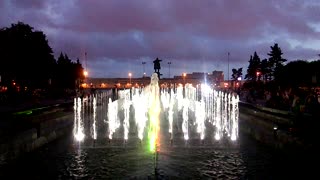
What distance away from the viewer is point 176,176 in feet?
36.6

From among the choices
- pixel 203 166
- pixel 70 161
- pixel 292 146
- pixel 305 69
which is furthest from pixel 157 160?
pixel 305 69

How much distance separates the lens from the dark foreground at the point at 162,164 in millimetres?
11375

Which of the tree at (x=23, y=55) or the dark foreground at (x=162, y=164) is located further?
the tree at (x=23, y=55)

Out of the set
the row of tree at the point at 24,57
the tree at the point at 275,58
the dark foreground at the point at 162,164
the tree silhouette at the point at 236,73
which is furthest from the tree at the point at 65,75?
the tree silhouette at the point at 236,73

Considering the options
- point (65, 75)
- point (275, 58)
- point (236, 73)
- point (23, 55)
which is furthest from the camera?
point (236, 73)

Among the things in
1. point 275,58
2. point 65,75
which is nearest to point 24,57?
point 65,75

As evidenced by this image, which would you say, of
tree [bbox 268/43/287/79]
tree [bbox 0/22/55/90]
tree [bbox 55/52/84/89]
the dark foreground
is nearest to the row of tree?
tree [bbox 0/22/55/90]

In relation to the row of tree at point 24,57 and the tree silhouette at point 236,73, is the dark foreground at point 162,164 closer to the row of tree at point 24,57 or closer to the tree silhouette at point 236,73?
the row of tree at point 24,57

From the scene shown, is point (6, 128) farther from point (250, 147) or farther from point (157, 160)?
point (250, 147)

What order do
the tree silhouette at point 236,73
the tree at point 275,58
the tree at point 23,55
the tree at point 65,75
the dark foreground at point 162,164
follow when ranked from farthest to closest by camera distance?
1. the tree silhouette at point 236,73
2. the tree at point 275,58
3. the tree at point 65,75
4. the tree at point 23,55
5. the dark foreground at point 162,164

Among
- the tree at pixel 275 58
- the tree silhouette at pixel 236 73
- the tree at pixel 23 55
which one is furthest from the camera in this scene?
the tree silhouette at pixel 236 73

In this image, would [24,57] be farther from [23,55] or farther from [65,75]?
[65,75]

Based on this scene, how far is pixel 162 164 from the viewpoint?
12.5 metres

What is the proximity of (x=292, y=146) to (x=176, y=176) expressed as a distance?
368 centimetres
